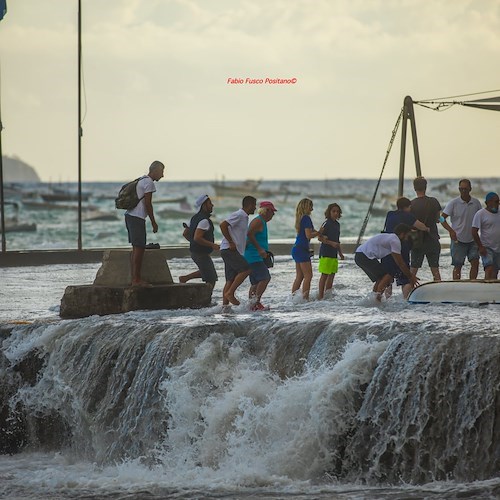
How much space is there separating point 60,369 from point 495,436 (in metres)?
5.23

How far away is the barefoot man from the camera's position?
14867mm

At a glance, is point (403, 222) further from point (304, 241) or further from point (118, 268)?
point (118, 268)

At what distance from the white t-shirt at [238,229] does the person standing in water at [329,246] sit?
169cm

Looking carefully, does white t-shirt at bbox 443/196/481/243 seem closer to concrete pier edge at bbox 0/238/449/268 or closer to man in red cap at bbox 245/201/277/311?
man in red cap at bbox 245/201/277/311

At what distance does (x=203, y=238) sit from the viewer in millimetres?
15812

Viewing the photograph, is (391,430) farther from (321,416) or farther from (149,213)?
(149,213)

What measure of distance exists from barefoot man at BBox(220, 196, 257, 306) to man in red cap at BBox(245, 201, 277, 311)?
0.87ft

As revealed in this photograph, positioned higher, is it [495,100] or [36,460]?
[495,100]

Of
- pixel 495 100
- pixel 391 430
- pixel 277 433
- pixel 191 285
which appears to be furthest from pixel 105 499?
pixel 495 100

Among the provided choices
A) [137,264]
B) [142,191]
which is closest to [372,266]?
[137,264]

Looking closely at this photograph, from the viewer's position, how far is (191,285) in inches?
622

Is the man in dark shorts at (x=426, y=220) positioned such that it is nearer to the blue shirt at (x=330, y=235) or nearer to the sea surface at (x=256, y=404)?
the blue shirt at (x=330, y=235)

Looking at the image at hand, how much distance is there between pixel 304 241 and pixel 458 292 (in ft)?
8.49

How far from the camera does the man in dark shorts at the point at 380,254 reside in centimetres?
1532
